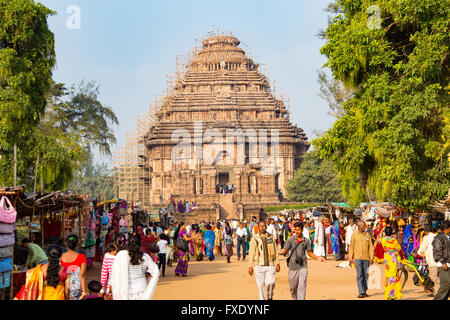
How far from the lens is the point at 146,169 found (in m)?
65.6

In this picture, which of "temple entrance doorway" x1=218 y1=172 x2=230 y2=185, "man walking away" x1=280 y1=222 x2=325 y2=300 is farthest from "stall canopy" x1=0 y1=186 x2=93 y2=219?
"temple entrance doorway" x1=218 y1=172 x2=230 y2=185

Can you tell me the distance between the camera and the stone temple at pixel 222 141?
5556 cm

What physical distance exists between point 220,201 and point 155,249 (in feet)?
130

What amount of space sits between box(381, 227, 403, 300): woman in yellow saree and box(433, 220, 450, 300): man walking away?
101cm

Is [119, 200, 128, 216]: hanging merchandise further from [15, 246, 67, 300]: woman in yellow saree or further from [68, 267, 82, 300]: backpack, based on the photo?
[15, 246, 67, 300]: woman in yellow saree

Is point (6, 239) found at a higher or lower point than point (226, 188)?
lower

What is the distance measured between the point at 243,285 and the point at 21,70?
413 inches

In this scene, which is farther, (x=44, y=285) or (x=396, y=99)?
(x=396, y=99)

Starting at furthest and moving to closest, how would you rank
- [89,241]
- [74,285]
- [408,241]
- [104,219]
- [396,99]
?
[104,219] → [89,241] → [396,99] → [408,241] → [74,285]

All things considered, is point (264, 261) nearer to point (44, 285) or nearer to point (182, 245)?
point (44, 285)

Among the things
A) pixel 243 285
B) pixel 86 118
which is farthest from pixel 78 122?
pixel 243 285

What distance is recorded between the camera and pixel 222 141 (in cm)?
5828

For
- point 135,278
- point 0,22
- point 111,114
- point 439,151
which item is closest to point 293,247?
point 135,278

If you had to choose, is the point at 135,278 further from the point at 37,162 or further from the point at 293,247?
the point at 37,162
